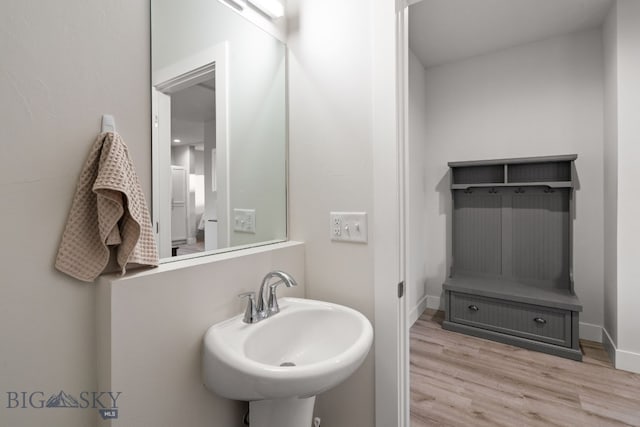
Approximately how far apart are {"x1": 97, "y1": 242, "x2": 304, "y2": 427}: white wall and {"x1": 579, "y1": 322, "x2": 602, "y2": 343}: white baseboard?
2.91m

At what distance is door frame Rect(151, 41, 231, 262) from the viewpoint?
3.20 ft

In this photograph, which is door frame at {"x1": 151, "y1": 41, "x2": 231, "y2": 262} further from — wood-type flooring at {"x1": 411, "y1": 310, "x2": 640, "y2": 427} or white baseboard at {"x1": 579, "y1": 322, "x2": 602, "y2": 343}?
white baseboard at {"x1": 579, "y1": 322, "x2": 602, "y2": 343}

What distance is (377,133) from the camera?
1174 millimetres

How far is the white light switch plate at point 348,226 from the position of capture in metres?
1.22

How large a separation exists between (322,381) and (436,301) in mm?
2846

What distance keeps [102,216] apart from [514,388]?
241 cm

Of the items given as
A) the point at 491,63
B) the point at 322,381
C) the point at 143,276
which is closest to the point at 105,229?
the point at 143,276

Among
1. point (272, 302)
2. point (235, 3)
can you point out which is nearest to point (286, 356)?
point (272, 302)

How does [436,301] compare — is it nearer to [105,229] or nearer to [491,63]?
[491,63]

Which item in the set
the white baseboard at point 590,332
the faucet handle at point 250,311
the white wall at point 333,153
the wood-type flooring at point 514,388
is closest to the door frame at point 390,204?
the white wall at point 333,153

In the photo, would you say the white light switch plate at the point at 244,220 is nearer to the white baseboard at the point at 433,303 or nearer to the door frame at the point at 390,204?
the door frame at the point at 390,204

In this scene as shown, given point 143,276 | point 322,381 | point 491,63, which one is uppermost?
point 491,63

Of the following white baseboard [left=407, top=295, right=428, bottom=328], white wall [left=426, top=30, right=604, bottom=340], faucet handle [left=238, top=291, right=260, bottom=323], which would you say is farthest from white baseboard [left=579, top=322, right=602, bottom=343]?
faucet handle [left=238, top=291, right=260, bottom=323]

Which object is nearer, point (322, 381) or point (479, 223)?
point (322, 381)
